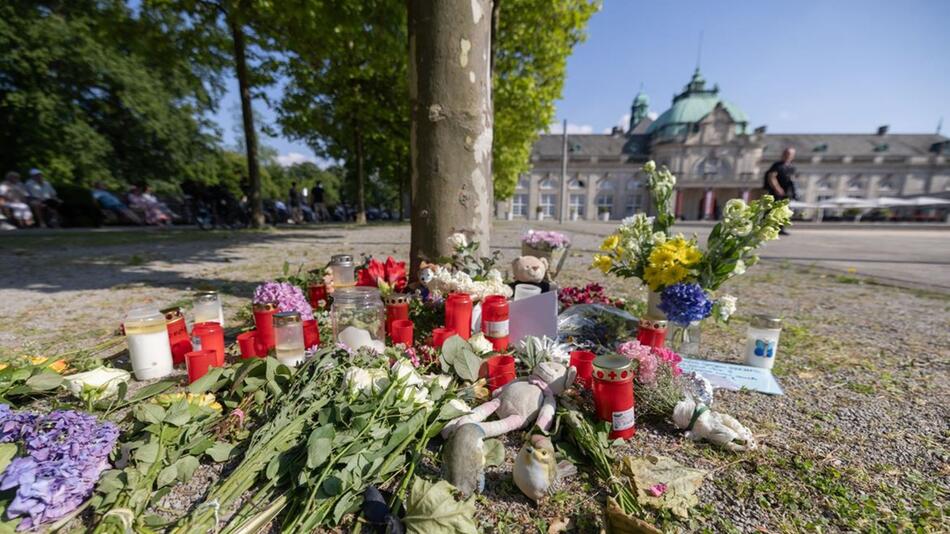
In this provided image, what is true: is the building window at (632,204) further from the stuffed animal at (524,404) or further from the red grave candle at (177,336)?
the red grave candle at (177,336)

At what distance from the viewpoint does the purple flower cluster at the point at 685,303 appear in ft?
6.84

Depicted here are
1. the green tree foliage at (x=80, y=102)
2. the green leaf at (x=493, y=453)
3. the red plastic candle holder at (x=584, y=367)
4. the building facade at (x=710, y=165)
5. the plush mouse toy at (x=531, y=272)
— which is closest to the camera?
the green leaf at (x=493, y=453)

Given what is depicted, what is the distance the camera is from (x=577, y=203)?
2030 inches

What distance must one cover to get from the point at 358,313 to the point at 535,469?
137cm

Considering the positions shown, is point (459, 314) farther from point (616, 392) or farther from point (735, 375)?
point (735, 375)

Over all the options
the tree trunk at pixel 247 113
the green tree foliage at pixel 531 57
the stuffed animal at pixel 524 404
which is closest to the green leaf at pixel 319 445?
the stuffed animal at pixel 524 404

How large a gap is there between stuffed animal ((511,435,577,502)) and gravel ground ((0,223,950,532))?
51mm

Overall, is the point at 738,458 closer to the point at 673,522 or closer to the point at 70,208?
the point at 673,522

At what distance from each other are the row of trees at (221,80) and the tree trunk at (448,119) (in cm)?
111

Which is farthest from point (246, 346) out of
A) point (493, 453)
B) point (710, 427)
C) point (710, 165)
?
point (710, 165)

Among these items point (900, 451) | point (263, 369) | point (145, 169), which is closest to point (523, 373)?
point (263, 369)

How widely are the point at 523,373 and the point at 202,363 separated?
1572 mm

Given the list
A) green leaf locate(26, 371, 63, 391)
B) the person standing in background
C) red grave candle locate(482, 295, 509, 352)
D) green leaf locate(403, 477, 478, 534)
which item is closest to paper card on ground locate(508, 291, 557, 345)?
red grave candle locate(482, 295, 509, 352)

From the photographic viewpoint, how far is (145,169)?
20.9 metres
